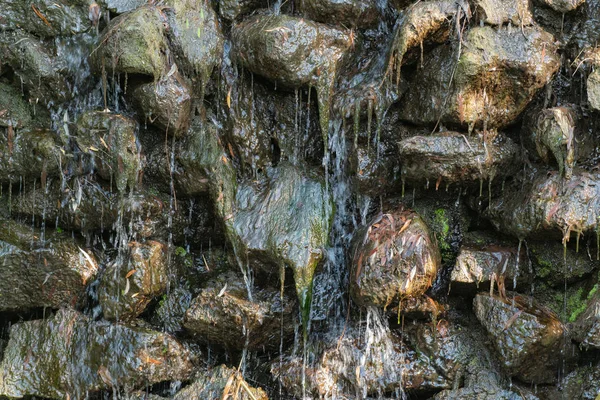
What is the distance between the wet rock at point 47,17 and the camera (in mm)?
4703

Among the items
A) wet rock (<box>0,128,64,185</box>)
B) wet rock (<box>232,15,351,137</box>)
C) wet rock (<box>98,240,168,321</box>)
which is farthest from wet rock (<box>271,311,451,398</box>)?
wet rock (<box>0,128,64,185</box>)

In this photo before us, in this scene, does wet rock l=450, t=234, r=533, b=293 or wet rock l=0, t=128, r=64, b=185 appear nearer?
wet rock l=450, t=234, r=533, b=293

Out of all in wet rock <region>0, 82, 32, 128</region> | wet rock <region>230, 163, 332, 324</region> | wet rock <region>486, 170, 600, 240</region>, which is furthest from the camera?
wet rock <region>0, 82, 32, 128</region>

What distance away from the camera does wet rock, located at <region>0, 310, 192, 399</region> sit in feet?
14.6

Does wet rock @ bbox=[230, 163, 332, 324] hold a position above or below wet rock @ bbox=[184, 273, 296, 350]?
above

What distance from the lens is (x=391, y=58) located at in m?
4.44

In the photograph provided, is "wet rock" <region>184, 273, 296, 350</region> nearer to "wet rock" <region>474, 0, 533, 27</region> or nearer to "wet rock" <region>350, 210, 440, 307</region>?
"wet rock" <region>350, 210, 440, 307</region>

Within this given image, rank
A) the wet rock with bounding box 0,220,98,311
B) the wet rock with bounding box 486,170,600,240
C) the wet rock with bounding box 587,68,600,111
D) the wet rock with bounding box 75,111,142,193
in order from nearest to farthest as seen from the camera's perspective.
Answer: the wet rock with bounding box 486,170,600,240, the wet rock with bounding box 587,68,600,111, the wet rock with bounding box 75,111,142,193, the wet rock with bounding box 0,220,98,311

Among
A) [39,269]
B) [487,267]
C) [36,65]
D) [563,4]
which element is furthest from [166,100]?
[563,4]

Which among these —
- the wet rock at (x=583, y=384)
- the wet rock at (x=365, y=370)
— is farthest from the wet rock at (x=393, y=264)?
the wet rock at (x=583, y=384)

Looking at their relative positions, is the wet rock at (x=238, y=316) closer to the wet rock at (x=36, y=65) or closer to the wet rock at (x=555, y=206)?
the wet rock at (x=555, y=206)

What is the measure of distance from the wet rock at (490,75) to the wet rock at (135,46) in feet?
6.56

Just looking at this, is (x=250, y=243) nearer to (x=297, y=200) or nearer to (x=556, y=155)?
(x=297, y=200)

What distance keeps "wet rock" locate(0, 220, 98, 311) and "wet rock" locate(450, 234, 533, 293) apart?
8.98 ft
